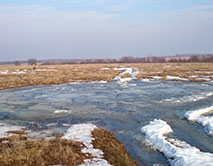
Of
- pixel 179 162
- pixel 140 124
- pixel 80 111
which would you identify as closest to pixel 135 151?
pixel 179 162

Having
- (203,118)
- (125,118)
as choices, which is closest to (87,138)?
(125,118)

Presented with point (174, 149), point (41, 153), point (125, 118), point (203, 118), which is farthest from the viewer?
point (125, 118)

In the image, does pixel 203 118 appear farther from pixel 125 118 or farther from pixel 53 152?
pixel 53 152

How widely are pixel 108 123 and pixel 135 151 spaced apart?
3931 millimetres

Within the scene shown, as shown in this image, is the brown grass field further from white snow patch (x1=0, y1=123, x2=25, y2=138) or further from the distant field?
the distant field

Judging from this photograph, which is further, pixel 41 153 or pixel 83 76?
pixel 83 76

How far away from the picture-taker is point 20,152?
6945 millimetres

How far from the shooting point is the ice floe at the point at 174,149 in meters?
6.70

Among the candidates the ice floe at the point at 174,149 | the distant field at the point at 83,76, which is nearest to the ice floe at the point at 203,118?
the ice floe at the point at 174,149

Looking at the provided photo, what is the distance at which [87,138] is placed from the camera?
907 centimetres

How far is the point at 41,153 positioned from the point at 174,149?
16.8 ft

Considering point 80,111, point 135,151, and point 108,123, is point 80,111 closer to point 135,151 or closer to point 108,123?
point 108,123

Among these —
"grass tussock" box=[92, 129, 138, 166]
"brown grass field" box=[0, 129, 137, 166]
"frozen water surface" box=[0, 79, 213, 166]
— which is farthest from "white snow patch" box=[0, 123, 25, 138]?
"grass tussock" box=[92, 129, 138, 166]

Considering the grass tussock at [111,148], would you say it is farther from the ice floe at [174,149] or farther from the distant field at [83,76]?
the distant field at [83,76]
